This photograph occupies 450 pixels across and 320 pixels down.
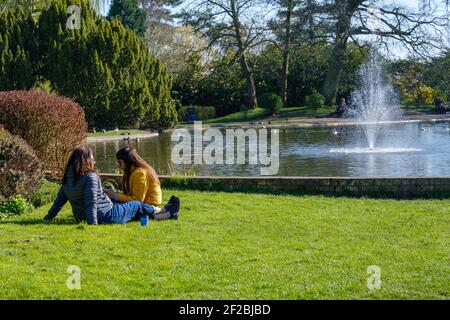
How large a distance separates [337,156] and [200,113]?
26.2 meters

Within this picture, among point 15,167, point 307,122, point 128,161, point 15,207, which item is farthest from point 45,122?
point 307,122

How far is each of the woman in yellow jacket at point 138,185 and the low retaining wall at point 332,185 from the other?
291 cm

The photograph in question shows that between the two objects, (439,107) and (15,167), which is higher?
(439,107)

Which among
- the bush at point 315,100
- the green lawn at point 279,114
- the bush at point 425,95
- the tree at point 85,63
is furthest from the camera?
the bush at point 425,95

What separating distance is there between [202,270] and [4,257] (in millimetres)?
2012

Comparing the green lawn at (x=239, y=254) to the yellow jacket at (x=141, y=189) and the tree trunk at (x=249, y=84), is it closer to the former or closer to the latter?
the yellow jacket at (x=141, y=189)

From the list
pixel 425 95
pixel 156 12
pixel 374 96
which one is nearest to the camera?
pixel 374 96

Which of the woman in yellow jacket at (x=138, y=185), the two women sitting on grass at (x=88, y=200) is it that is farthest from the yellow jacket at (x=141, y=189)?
the two women sitting on grass at (x=88, y=200)

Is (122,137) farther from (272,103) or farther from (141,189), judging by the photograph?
(141,189)

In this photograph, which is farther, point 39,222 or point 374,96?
point 374,96

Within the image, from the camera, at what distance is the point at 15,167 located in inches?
362

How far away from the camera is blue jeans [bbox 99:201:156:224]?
25.9 feet

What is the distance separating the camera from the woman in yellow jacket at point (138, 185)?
8.30 meters

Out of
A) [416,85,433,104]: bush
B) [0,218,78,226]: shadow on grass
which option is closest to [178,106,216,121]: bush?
[416,85,433,104]: bush
